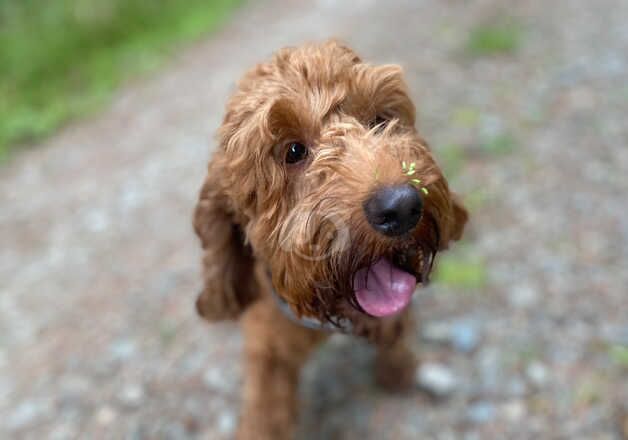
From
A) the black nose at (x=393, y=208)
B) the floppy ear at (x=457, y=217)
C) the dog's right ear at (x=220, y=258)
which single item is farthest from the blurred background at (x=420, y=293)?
the black nose at (x=393, y=208)

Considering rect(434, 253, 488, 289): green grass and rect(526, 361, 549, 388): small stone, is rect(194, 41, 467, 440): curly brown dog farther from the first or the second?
rect(434, 253, 488, 289): green grass

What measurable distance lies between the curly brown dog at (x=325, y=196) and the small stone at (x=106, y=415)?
51.5 inches

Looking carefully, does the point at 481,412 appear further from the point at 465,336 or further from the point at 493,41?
the point at 493,41

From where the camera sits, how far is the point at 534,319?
13.2 ft

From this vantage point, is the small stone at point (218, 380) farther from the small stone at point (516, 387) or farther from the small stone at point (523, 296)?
the small stone at point (523, 296)

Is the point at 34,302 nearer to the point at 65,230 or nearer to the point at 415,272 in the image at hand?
the point at 65,230

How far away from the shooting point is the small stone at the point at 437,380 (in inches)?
146

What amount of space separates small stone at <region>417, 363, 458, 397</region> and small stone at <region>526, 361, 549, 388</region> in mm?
440

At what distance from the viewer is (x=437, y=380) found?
3.75m

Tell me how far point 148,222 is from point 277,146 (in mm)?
3535

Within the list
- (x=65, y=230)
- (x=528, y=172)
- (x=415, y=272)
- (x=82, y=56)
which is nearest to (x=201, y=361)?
(x=415, y=272)

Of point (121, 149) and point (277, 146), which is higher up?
point (277, 146)

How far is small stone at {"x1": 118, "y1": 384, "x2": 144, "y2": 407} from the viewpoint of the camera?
3.93m

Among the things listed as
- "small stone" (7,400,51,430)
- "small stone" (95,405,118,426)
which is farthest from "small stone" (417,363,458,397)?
"small stone" (7,400,51,430)
